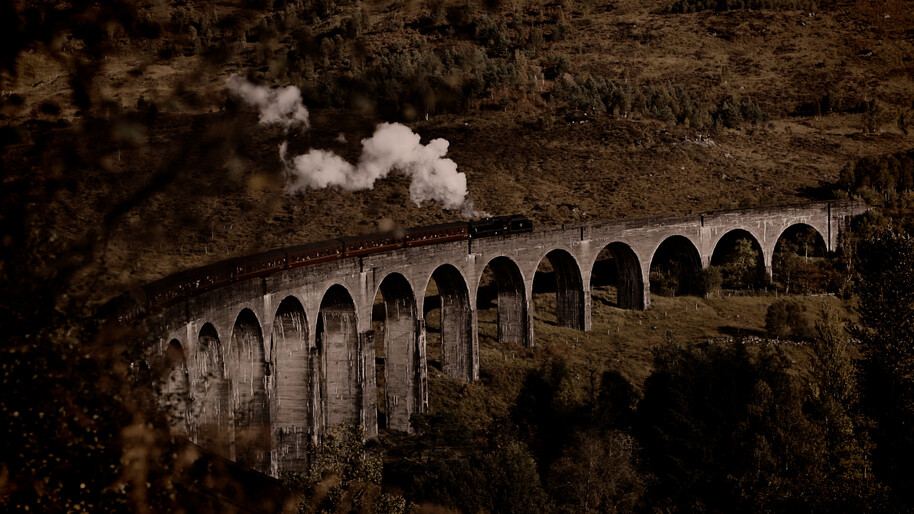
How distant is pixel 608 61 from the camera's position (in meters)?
126

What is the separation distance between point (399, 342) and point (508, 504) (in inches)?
591

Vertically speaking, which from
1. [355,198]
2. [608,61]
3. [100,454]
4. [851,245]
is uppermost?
[608,61]

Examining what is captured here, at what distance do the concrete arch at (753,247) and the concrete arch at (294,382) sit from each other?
1424 inches

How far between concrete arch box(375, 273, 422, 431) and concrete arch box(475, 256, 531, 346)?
867 cm

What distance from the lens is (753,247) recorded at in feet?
218

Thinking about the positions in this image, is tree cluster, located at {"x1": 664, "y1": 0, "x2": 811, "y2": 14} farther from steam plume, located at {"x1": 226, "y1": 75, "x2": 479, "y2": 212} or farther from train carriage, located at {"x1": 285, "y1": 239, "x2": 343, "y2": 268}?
→ train carriage, located at {"x1": 285, "y1": 239, "x2": 343, "y2": 268}

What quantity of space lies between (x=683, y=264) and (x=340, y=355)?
1273 inches

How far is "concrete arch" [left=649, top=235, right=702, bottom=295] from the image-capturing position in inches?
2437

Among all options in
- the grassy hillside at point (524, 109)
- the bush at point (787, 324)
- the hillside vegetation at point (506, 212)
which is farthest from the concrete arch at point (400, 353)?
the bush at point (787, 324)

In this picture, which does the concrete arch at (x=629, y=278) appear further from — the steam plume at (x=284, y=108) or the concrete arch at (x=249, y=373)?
the steam plume at (x=284, y=108)

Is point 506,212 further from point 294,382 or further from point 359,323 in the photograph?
point 294,382

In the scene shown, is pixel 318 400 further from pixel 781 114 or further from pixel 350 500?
pixel 781 114

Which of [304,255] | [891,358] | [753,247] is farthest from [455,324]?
[753,247]

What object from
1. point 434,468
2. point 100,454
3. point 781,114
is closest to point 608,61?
point 781,114
